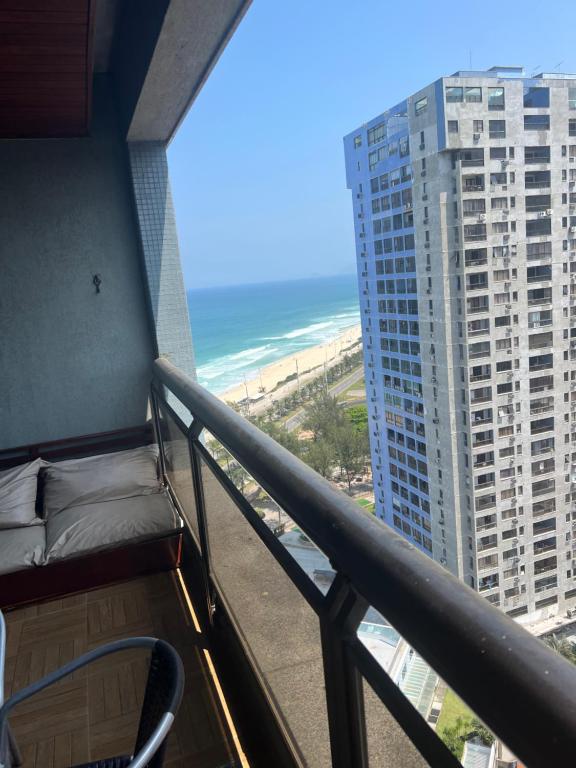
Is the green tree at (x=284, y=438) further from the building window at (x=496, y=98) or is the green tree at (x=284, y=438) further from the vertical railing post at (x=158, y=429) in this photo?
the building window at (x=496, y=98)

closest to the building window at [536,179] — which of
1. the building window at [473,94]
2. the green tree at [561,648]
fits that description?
the building window at [473,94]

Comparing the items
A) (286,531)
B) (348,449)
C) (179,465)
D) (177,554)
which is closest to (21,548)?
(177,554)

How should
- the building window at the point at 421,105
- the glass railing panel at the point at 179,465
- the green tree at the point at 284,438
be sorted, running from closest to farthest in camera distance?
1. the green tree at the point at 284,438
2. the glass railing panel at the point at 179,465
3. the building window at the point at 421,105

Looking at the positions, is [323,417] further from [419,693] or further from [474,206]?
[419,693]

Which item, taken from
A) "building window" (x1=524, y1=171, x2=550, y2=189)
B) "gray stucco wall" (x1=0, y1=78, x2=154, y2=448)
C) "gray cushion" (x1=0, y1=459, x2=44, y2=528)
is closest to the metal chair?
"gray cushion" (x1=0, y1=459, x2=44, y2=528)

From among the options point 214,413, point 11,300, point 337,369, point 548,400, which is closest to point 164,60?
point 214,413

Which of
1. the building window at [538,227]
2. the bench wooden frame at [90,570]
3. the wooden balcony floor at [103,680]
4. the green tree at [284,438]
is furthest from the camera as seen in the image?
the bench wooden frame at [90,570]

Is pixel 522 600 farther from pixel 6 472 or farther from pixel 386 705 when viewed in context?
pixel 6 472
